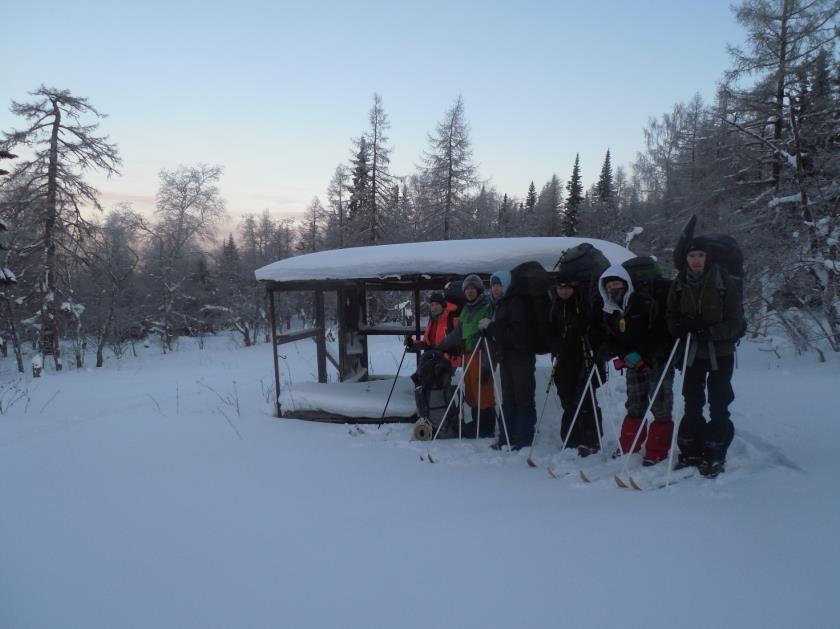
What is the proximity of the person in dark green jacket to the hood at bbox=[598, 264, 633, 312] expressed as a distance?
0.32 m

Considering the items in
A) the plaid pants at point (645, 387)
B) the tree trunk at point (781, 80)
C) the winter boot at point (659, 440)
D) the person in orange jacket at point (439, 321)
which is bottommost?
the winter boot at point (659, 440)

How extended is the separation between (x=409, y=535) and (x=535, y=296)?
8.57ft

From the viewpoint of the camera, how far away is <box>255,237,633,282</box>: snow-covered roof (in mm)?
5434

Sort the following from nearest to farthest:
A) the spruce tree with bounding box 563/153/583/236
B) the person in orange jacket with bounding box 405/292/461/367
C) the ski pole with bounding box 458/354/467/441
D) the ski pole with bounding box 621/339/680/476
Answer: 1. the ski pole with bounding box 621/339/680/476
2. the ski pole with bounding box 458/354/467/441
3. the person in orange jacket with bounding box 405/292/461/367
4. the spruce tree with bounding box 563/153/583/236

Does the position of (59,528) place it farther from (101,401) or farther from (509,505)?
(101,401)

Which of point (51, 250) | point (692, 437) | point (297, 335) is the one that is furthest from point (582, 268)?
point (51, 250)

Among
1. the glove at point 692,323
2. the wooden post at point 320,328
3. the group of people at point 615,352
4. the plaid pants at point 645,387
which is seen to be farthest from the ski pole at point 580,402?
the wooden post at point 320,328

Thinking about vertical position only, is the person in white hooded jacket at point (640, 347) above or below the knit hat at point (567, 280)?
below

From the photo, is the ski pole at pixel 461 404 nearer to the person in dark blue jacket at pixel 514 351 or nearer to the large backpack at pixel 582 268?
the person in dark blue jacket at pixel 514 351

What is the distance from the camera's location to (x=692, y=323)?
3.48m

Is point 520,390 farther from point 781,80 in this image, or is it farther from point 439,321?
point 781,80

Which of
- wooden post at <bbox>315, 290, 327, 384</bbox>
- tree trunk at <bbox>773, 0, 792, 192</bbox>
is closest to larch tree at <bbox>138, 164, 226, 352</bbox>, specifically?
wooden post at <bbox>315, 290, 327, 384</bbox>

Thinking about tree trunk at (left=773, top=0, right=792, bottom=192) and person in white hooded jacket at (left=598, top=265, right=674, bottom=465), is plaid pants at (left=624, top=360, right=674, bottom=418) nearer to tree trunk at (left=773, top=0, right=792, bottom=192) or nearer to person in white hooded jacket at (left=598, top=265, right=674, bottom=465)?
person in white hooded jacket at (left=598, top=265, right=674, bottom=465)

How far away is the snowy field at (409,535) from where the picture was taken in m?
2.33
